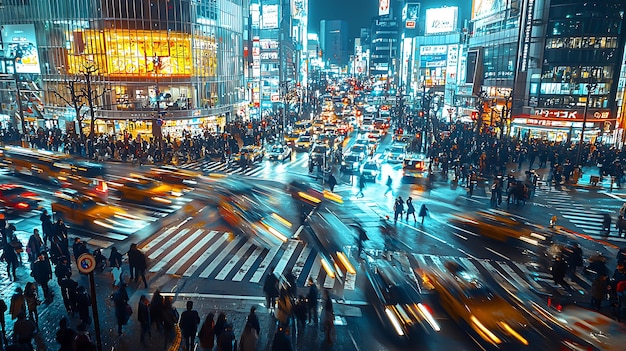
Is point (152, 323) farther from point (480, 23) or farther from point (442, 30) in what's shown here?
point (442, 30)

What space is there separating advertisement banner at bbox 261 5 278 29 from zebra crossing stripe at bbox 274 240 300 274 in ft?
298

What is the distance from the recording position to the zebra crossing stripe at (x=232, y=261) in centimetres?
1592

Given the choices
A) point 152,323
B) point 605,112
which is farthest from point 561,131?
point 152,323

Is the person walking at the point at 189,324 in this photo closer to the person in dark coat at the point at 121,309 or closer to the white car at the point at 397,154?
the person in dark coat at the point at 121,309

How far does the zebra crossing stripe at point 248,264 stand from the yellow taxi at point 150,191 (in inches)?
348

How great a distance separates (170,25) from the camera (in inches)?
2114

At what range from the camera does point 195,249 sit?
18375mm

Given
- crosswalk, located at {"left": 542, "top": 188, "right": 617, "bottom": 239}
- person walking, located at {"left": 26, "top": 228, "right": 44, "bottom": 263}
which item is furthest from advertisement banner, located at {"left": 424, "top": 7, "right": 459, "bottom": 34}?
person walking, located at {"left": 26, "top": 228, "right": 44, "bottom": 263}

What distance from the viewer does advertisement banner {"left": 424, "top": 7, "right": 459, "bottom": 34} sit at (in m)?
102

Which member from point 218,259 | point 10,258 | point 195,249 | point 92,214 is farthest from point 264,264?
point 92,214

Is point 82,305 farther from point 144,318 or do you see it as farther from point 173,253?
point 173,253

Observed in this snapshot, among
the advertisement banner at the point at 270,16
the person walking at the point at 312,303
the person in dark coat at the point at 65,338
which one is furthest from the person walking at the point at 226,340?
the advertisement banner at the point at 270,16

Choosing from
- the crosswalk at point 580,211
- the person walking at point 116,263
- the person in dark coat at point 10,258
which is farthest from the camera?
the crosswalk at point 580,211

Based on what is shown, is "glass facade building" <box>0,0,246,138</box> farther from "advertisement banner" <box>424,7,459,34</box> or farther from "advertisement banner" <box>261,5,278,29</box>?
"advertisement banner" <box>424,7,459,34</box>
